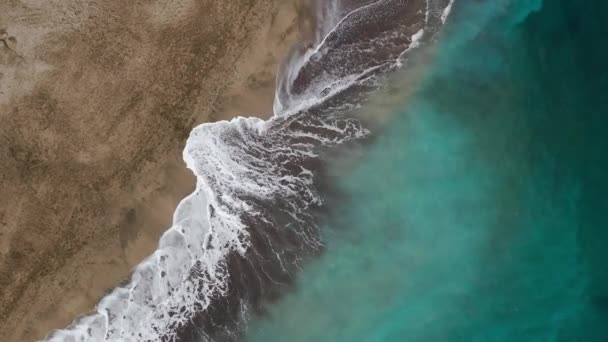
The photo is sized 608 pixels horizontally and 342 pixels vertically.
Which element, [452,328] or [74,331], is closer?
[74,331]

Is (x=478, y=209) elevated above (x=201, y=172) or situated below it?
below

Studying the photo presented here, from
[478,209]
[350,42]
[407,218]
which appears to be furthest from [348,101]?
[478,209]

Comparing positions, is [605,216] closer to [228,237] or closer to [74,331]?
[228,237]

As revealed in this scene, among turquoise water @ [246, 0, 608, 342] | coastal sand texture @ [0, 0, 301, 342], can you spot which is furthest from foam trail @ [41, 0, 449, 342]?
turquoise water @ [246, 0, 608, 342]

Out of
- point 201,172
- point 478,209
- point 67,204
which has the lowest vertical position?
point 478,209

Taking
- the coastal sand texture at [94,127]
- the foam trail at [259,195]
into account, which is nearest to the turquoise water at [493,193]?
the foam trail at [259,195]
